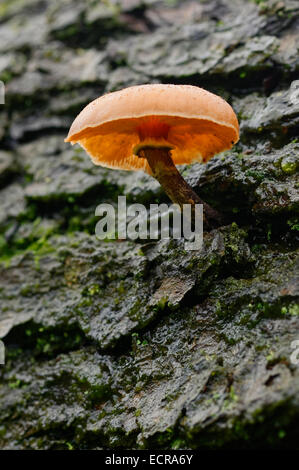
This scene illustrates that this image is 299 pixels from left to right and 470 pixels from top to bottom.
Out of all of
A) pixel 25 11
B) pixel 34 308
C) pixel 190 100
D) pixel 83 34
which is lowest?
pixel 34 308

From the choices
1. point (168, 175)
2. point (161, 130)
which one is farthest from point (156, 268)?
point (161, 130)

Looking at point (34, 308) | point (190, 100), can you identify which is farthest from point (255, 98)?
point (34, 308)

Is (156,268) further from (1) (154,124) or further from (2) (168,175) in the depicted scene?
(1) (154,124)

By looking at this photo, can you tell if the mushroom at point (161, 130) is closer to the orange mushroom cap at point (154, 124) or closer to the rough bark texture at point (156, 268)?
the orange mushroom cap at point (154, 124)

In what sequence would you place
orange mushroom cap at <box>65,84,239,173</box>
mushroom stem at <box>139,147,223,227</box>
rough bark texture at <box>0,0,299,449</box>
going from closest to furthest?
orange mushroom cap at <box>65,84,239,173</box> < rough bark texture at <box>0,0,299,449</box> < mushroom stem at <box>139,147,223,227</box>

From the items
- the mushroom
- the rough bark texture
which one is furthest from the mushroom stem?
the rough bark texture

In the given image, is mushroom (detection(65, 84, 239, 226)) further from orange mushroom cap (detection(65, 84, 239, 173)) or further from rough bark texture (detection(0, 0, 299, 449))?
rough bark texture (detection(0, 0, 299, 449))

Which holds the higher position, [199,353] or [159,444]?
[199,353]

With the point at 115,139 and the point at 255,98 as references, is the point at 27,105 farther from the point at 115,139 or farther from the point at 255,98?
the point at 255,98
